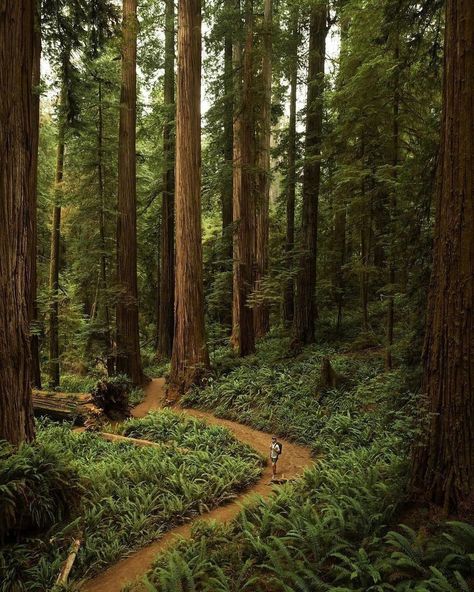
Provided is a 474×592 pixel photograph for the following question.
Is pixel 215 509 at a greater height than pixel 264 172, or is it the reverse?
pixel 264 172

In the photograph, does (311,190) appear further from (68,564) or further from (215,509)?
(68,564)

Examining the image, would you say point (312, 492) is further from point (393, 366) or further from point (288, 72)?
point (288, 72)

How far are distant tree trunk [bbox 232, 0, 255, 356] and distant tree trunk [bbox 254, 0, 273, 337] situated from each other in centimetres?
44

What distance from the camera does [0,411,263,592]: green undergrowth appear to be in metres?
4.73

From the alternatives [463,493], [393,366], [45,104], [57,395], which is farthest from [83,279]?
[463,493]

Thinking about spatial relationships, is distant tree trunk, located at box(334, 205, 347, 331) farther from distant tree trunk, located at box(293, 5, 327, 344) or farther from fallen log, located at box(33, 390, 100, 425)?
fallen log, located at box(33, 390, 100, 425)

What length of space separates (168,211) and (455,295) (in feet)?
54.3

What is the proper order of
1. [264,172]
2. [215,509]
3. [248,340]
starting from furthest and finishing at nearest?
[248,340] < [264,172] < [215,509]

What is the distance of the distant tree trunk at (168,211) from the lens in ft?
59.6

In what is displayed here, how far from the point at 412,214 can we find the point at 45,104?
20.0 m

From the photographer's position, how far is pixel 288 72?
17453 millimetres

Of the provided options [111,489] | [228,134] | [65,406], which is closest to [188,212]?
[65,406]

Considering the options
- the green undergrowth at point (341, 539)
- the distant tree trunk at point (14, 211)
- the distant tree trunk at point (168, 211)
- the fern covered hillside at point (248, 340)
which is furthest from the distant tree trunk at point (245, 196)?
the distant tree trunk at point (14, 211)

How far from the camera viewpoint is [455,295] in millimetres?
4195
